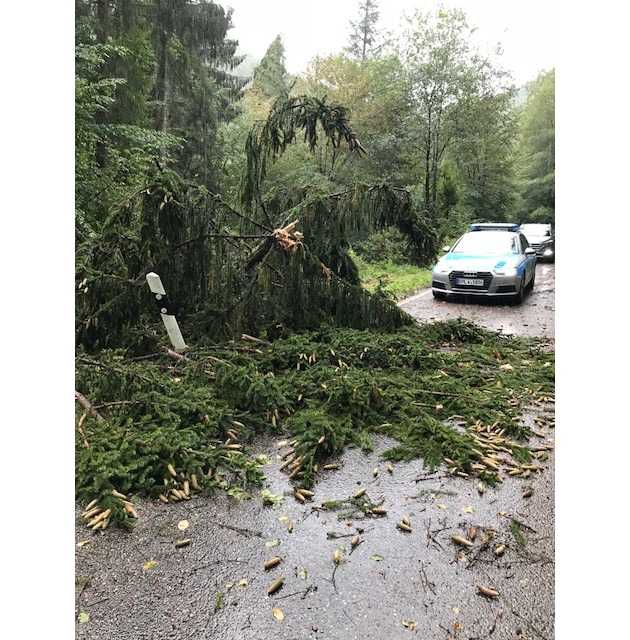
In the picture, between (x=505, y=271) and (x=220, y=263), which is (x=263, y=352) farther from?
(x=505, y=271)

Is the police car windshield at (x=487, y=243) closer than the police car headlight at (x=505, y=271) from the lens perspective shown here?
Yes

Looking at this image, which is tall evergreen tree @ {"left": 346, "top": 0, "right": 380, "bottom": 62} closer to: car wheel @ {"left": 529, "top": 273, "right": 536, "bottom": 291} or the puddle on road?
car wheel @ {"left": 529, "top": 273, "right": 536, "bottom": 291}

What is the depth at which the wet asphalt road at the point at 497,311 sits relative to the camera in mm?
2920

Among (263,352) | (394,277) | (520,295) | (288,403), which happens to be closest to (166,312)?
(263,352)

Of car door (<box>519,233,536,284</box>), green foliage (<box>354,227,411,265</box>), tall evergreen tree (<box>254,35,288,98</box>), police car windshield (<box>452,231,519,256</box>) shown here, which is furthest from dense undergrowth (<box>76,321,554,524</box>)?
tall evergreen tree (<box>254,35,288,98</box>)

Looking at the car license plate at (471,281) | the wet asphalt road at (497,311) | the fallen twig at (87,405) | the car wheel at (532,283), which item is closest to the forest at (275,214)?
the fallen twig at (87,405)

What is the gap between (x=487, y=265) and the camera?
341cm

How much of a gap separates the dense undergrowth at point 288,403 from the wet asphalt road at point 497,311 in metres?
0.13

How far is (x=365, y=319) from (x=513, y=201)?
107 cm

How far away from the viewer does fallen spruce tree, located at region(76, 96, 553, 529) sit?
1.90 meters

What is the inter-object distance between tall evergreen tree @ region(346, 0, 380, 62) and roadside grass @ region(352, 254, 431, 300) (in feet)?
4.11

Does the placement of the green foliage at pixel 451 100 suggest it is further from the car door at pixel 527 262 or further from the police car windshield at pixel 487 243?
the car door at pixel 527 262

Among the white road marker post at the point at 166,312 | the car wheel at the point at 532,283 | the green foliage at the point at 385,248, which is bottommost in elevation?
the white road marker post at the point at 166,312
